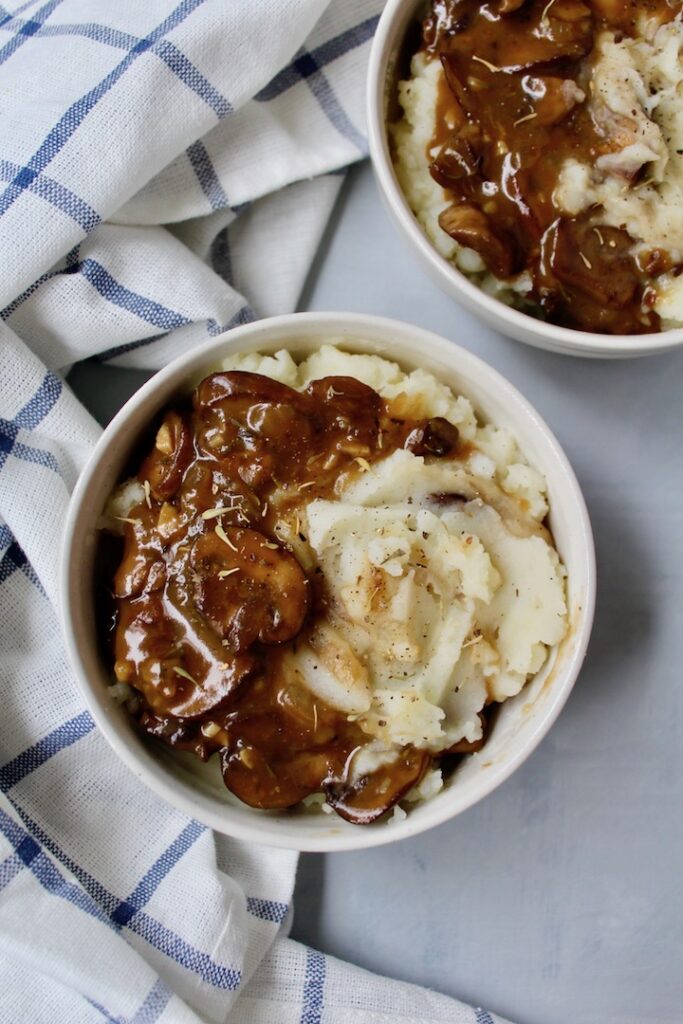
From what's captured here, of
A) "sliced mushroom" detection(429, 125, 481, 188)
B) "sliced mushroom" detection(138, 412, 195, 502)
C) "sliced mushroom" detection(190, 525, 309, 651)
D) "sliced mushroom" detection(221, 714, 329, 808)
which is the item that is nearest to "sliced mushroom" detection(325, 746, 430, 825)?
"sliced mushroom" detection(221, 714, 329, 808)

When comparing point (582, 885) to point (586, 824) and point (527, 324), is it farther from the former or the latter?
point (527, 324)

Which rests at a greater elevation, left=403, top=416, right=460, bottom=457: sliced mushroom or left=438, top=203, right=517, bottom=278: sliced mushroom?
left=438, top=203, right=517, bottom=278: sliced mushroom

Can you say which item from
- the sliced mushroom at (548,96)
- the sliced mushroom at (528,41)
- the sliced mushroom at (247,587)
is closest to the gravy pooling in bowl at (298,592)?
the sliced mushroom at (247,587)

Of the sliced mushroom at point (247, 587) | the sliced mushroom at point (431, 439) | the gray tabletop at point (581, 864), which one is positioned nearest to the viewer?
the sliced mushroom at point (247, 587)

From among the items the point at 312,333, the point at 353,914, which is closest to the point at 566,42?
the point at 312,333

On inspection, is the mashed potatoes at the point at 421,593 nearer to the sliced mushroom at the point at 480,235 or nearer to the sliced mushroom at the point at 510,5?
the sliced mushroom at the point at 480,235

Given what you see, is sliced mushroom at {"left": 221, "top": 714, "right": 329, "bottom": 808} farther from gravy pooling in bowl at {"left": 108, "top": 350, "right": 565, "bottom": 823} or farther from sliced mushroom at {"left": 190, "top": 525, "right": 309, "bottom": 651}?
sliced mushroom at {"left": 190, "top": 525, "right": 309, "bottom": 651}
